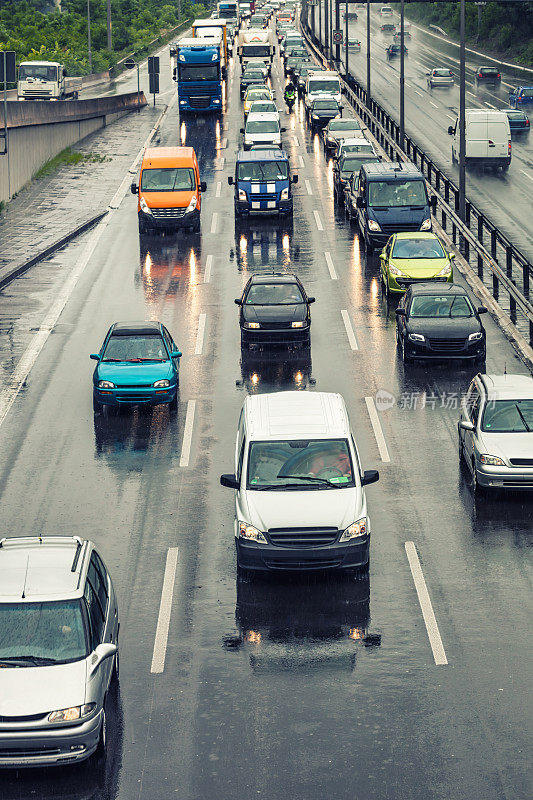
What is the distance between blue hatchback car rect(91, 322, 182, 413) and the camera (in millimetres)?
23953

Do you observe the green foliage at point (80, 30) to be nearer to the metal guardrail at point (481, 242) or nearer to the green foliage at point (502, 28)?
the green foliage at point (502, 28)

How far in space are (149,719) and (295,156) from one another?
47.4 metres

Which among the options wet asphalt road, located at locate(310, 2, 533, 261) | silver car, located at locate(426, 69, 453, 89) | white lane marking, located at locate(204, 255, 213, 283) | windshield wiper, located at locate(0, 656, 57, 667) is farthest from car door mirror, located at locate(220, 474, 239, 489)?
silver car, located at locate(426, 69, 453, 89)

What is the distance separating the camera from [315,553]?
15.8m

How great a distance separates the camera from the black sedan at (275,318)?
2848 centimetres

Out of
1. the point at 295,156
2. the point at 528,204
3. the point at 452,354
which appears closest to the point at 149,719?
the point at 452,354

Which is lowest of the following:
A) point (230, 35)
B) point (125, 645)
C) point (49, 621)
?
point (125, 645)

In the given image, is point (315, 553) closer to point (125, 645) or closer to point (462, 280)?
point (125, 645)

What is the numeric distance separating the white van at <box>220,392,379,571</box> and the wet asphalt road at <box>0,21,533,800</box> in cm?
59

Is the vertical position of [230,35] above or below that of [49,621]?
above

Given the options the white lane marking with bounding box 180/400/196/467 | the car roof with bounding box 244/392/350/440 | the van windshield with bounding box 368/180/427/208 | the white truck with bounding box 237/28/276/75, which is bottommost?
the white lane marking with bounding box 180/400/196/467

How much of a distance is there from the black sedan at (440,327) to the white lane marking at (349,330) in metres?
1.31

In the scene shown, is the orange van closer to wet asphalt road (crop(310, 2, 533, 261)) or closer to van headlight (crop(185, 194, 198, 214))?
van headlight (crop(185, 194, 198, 214))

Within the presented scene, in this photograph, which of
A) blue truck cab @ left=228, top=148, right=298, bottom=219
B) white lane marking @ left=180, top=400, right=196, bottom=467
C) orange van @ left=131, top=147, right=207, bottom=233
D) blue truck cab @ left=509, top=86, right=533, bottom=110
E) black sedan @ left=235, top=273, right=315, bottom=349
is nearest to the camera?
white lane marking @ left=180, top=400, right=196, bottom=467
